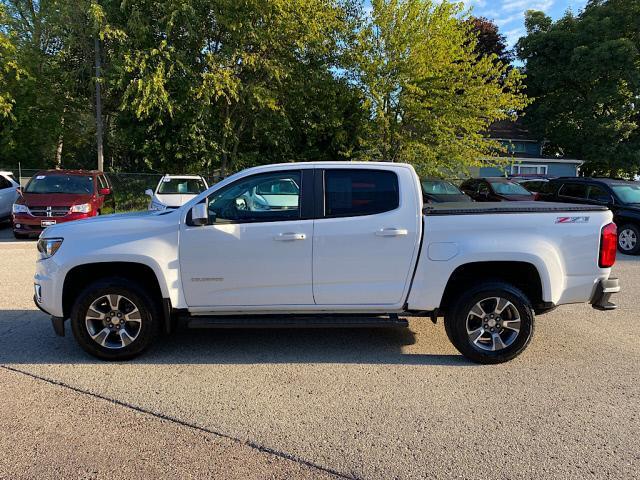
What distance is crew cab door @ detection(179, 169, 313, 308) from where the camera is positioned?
14.2ft

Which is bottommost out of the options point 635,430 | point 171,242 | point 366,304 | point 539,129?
point 635,430

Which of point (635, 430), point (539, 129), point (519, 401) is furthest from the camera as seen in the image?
point (539, 129)

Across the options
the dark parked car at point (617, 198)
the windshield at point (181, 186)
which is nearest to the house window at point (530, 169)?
the dark parked car at point (617, 198)

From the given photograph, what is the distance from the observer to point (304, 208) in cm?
443

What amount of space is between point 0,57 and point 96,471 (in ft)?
70.9

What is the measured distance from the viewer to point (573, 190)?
12.7 m

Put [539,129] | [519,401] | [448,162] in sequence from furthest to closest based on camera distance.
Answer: [539,129] < [448,162] < [519,401]

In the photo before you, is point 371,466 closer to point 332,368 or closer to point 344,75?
point 332,368

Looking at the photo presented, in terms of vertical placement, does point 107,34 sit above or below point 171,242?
above

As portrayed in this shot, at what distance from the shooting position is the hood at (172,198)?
1285cm

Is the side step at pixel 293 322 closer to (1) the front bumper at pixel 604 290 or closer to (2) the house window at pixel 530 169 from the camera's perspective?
(1) the front bumper at pixel 604 290

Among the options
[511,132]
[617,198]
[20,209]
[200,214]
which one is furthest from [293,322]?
[511,132]

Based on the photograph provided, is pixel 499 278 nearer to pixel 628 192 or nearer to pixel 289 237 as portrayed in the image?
pixel 289 237

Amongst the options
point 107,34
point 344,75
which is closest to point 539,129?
point 344,75
